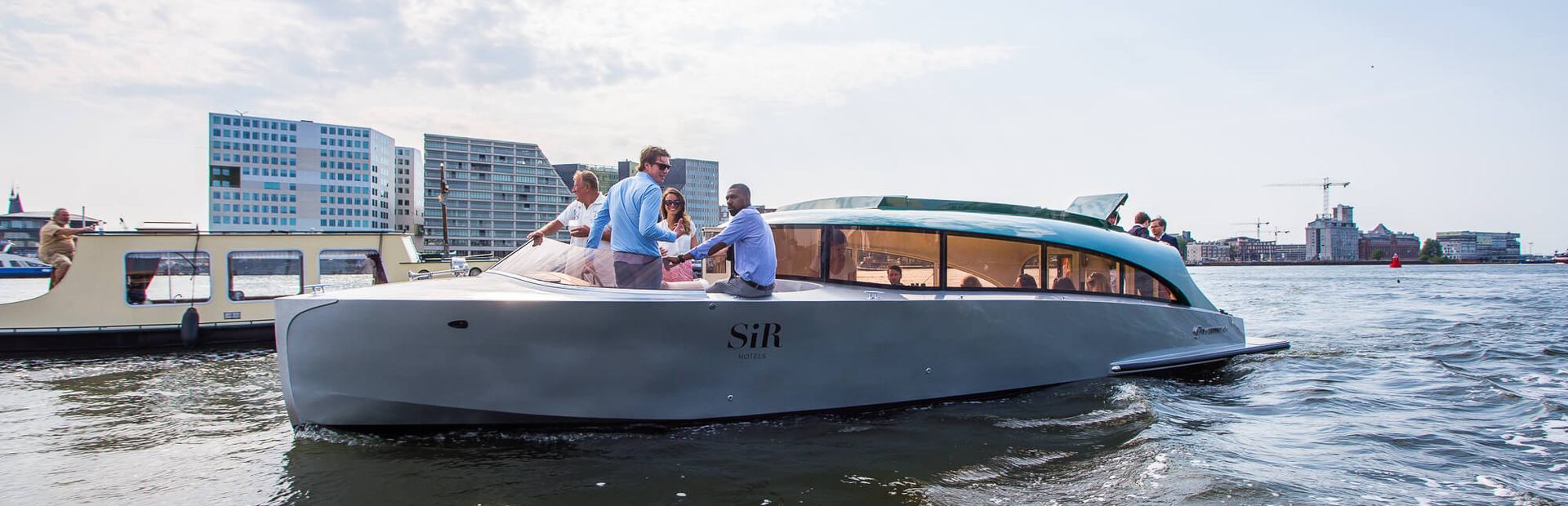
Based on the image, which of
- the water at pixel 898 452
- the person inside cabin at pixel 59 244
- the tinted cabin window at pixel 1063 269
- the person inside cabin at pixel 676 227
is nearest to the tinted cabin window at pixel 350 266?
the person inside cabin at pixel 59 244

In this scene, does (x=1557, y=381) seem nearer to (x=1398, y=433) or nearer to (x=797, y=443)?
(x=1398, y=433)

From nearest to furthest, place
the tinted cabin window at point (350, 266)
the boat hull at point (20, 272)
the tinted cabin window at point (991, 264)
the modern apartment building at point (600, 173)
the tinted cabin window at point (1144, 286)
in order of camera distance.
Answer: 1. the tinted cabin window at point (991, 264)
2. the tinted cabin window at point (1144, 286)
3. the tinted cabin window at point (350, 266)
4. the boat hull at point (20, 272)
5. the modern apartment building at point (600, 173)

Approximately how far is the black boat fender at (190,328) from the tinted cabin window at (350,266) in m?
1.90

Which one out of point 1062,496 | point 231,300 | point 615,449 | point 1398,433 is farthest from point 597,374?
point 231,300

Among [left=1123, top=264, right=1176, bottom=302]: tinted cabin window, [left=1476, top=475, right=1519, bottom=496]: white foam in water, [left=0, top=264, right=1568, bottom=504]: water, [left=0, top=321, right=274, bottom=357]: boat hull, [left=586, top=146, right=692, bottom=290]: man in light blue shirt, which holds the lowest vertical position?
[left=1476, top=475, right=1519, bottom=496]: white foam in water

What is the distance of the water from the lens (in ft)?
14.6

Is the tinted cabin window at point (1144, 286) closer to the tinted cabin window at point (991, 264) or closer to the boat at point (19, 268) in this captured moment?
the tinted cabin window at point (991, 264)

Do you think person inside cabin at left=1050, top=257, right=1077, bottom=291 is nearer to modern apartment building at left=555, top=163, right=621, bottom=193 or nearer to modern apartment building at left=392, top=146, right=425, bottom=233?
modern apartment building at left=555, top=163, right=621, bottom=193

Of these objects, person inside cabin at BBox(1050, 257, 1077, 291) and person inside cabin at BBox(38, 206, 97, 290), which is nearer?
person inside cabin at BBox(1050, 257, 1077, 291)

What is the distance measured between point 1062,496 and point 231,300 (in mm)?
13647

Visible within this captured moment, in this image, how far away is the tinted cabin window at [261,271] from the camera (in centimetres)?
1288

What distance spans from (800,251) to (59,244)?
12.7m

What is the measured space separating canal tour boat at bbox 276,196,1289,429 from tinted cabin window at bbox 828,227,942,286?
0.01 meters

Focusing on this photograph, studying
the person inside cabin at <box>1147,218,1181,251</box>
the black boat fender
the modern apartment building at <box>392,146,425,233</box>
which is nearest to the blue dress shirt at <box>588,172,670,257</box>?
the person inside cabin at <box>1147,218,1181,251</box>
